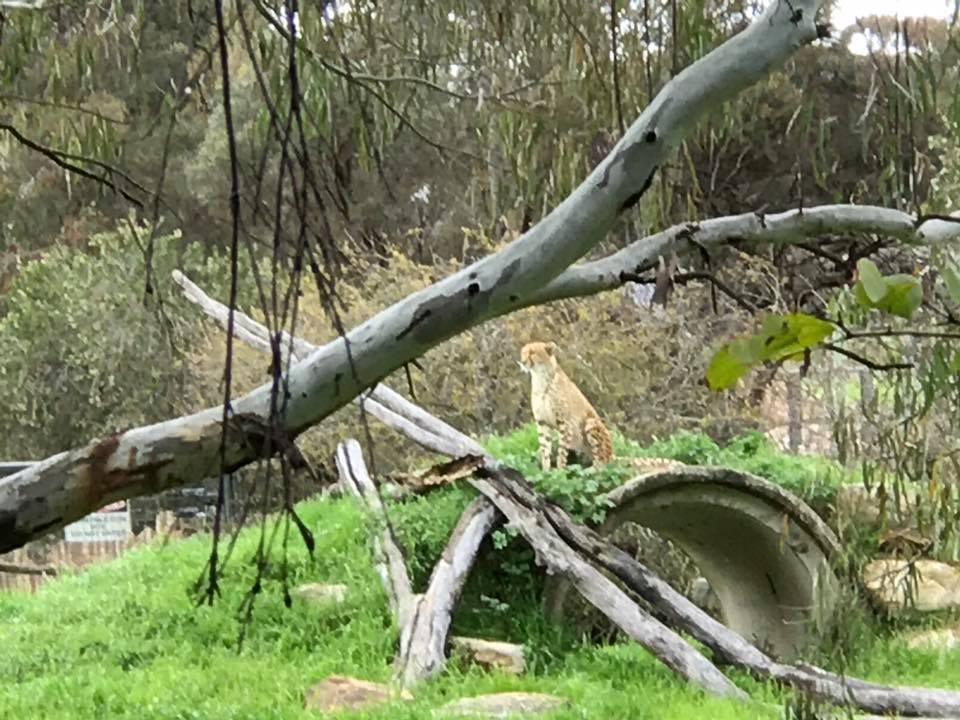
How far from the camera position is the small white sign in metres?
7.39

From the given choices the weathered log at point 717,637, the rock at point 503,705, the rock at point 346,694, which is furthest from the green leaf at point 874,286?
the rock at point 346,694

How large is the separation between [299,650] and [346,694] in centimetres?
92

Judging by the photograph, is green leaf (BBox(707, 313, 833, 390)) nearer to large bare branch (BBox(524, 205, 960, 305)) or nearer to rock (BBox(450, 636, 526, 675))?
large bare branch (BBox(524, 205, 960, 305))

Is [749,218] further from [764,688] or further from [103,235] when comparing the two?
[103,235]

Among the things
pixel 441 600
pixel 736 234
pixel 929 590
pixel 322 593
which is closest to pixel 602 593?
pixel 441 600

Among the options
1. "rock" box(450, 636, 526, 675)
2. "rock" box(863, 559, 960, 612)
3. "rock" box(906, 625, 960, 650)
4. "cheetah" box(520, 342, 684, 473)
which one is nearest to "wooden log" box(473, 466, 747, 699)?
"rock" box(450, 636, 526, 675)

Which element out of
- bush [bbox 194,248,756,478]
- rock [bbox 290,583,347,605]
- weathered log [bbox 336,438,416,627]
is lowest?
rock [bbox 290,583,347,605]

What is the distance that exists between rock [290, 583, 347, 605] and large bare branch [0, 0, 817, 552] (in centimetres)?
413

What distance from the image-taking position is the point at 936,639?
217 inches

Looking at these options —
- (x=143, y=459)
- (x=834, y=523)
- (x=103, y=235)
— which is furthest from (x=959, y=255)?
(x=103, y=235)

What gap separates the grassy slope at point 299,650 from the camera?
4.14m

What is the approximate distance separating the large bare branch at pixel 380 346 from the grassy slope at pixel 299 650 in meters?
2.68

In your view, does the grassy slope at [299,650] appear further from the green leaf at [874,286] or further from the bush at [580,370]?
the green leaf at [874,286]

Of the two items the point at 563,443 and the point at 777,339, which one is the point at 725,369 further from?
the point at 563,443
